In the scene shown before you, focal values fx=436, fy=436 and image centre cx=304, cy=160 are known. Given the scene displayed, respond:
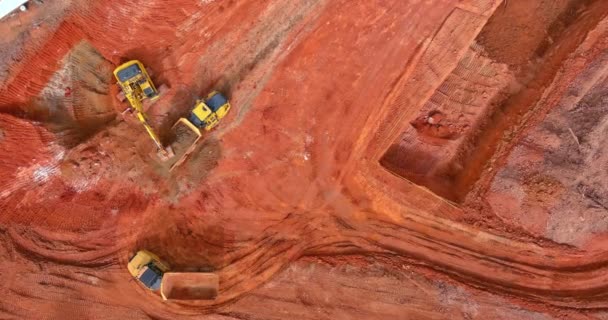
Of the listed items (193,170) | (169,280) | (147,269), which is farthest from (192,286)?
(193,170)

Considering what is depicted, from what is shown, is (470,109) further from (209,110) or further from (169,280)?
(169,280)

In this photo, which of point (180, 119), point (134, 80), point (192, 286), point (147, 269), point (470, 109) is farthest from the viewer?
point (470, 109)

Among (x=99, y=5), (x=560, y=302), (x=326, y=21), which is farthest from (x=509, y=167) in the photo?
(x=99, y=5)

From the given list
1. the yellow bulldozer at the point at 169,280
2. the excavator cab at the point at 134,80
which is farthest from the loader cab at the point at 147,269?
the excavator cab at the point at 134,80

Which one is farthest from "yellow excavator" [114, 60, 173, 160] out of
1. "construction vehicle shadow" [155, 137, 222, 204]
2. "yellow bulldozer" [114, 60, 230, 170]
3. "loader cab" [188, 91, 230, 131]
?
"loader cab" [188, 91, 230, 131]

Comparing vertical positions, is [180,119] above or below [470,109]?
below

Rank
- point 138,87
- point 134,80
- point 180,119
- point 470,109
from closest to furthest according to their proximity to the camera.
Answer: point 134,80, point 138,87, point 180,119, point 470,109

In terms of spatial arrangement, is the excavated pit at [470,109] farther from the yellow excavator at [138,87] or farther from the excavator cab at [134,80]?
the excavator cab at [134,80]
